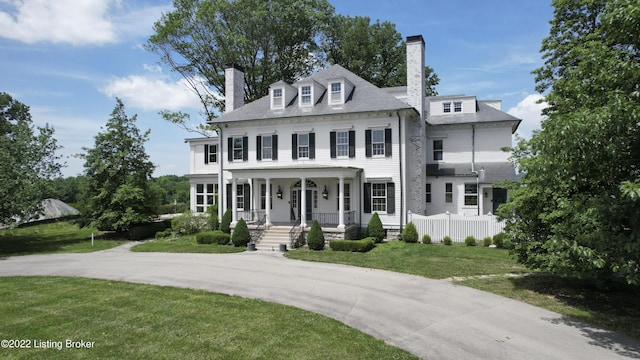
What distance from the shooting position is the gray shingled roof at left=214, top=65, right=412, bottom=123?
2078cm

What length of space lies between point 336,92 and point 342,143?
303cm

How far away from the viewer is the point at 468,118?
24.8m

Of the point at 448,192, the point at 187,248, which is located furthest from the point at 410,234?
the point at 187,248

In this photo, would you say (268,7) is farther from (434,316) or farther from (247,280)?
(434,316)

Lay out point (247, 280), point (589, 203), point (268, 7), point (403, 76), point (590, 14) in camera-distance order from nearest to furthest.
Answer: point (589, 203), point (247, 280), point (590, 14), point (268, 7), point (403, 76)

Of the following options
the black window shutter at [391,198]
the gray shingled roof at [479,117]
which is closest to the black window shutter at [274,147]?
the black window shutter at [391,198]

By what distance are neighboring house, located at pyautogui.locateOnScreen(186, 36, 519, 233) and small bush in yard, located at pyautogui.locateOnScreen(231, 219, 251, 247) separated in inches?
70.0

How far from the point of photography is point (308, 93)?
22656 millimetres

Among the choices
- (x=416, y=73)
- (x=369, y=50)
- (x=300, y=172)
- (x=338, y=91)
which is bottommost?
(x=300, y=172)

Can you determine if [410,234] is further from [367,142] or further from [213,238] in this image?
[213,238]

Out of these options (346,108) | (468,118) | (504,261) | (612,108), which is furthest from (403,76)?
(612,108)

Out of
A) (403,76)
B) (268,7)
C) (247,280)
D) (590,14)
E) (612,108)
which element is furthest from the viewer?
(403,76)

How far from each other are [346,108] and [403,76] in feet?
58.1

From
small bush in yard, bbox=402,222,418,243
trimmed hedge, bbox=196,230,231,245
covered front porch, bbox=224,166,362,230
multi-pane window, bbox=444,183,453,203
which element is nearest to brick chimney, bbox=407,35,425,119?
multi-pane window, bbox=444,183,453,203
